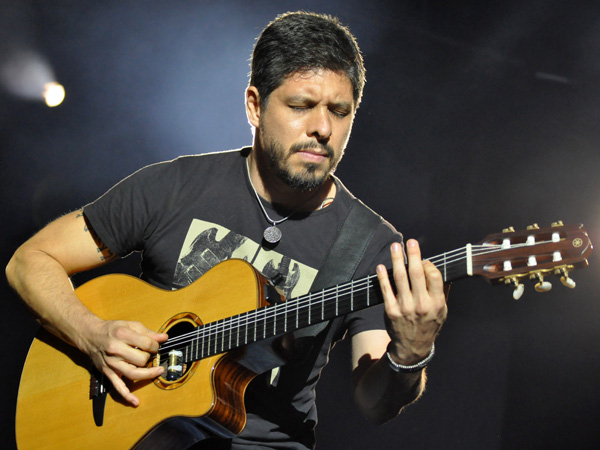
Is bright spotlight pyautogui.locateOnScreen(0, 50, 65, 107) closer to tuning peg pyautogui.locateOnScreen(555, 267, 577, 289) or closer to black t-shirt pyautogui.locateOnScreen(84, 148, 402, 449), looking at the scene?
black t-shirt pyautogui.locateOnScreen(84, 148, 402, 449)

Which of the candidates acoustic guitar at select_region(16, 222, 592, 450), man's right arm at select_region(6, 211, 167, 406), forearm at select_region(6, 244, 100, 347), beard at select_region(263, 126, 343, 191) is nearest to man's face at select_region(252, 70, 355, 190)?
beard at select_region(263, 126, 343, 191)

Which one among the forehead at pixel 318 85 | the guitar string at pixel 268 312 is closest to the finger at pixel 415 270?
the guitar string at pixel 268 312

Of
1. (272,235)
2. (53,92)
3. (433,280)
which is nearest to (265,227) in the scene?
(272,235)

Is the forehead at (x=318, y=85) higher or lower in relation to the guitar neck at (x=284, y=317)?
higher

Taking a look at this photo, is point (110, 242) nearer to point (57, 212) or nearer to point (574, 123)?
point (57, 212)

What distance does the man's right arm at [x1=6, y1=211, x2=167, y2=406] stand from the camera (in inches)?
89.7

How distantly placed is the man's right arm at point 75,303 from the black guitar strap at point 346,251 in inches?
27.1

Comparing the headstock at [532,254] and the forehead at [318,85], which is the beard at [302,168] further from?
the headstock at [532,254]

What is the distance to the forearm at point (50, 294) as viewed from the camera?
8.22 ft

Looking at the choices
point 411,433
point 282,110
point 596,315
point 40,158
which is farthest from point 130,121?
point 596,315

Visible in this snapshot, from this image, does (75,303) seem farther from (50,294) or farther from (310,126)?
(310,126)

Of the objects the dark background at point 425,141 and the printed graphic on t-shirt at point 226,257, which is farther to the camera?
the dark background at point 425,141

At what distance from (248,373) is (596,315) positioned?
2.58m

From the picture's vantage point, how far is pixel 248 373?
229 cm
